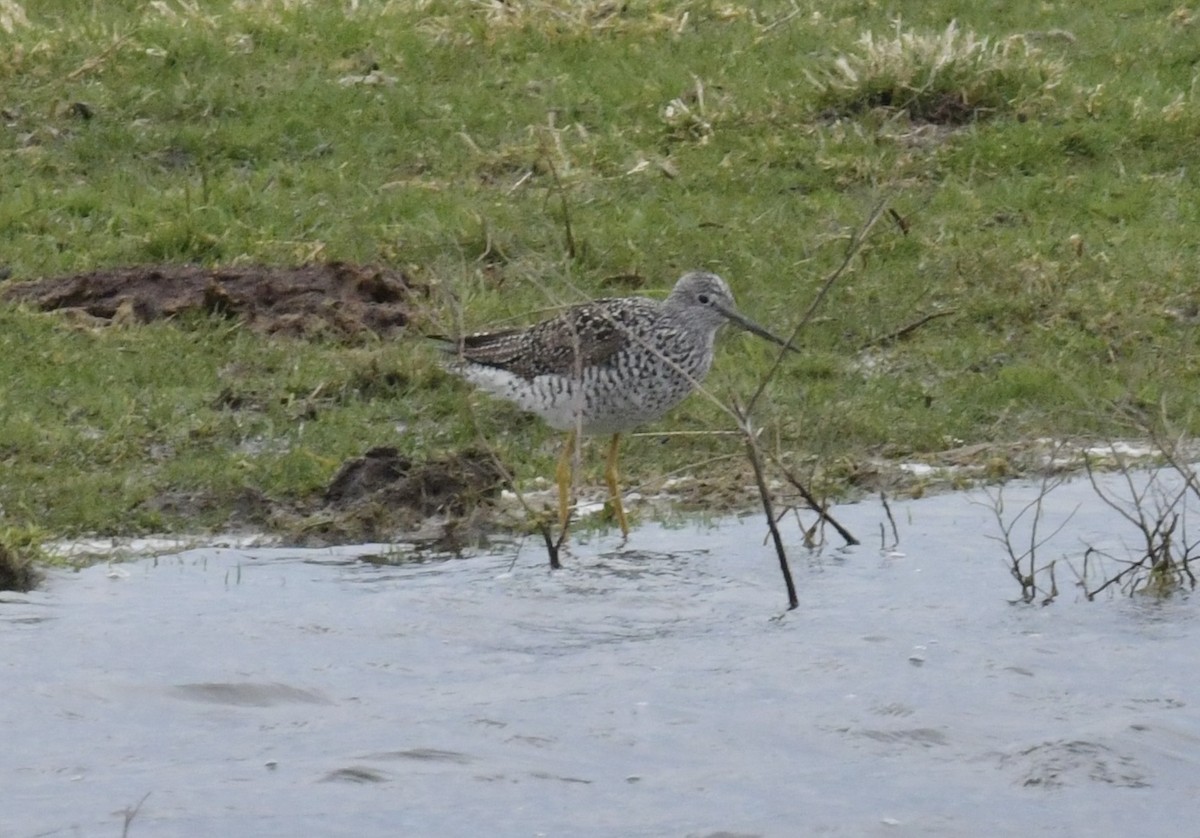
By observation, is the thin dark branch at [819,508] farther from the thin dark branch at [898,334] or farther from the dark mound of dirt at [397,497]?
the thin dark branch at [898,334]

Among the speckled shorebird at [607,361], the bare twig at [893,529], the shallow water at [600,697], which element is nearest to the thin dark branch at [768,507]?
the shallow water at [600,697]

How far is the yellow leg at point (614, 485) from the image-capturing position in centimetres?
898

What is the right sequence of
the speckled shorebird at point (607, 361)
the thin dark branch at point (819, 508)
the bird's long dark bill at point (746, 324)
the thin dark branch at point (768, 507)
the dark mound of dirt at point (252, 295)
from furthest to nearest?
→ the dark mound of dirt at point (252, 295) < the bird's long dark bill at point (746, 324) < the speckled shorebird at point (607, 361) < the thin dark branch at point (819, 508) < the thin dark branch at point (768, 507)

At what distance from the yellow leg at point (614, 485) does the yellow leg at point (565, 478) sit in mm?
170

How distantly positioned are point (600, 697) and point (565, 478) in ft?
7.71

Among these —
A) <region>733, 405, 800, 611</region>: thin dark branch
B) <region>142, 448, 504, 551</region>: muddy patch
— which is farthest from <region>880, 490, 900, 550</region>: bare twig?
<region>142, 448, 504, 551</region>: muddy patch

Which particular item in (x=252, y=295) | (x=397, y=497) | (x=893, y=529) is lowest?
(x=893, y=529)

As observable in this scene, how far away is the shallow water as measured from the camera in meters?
6.34

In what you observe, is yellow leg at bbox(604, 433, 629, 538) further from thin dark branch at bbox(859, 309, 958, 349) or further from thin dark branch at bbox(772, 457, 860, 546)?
thin dark branch at bbox(859, 309, 958, 349)

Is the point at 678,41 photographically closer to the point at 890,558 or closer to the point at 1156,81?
the point at 1156,81

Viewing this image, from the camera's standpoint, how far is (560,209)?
12211 mm

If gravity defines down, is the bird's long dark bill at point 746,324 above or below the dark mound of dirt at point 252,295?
below

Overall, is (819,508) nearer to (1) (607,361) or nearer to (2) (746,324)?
(1) (607,361)

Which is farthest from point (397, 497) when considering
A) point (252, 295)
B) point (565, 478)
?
point (252, 295)
